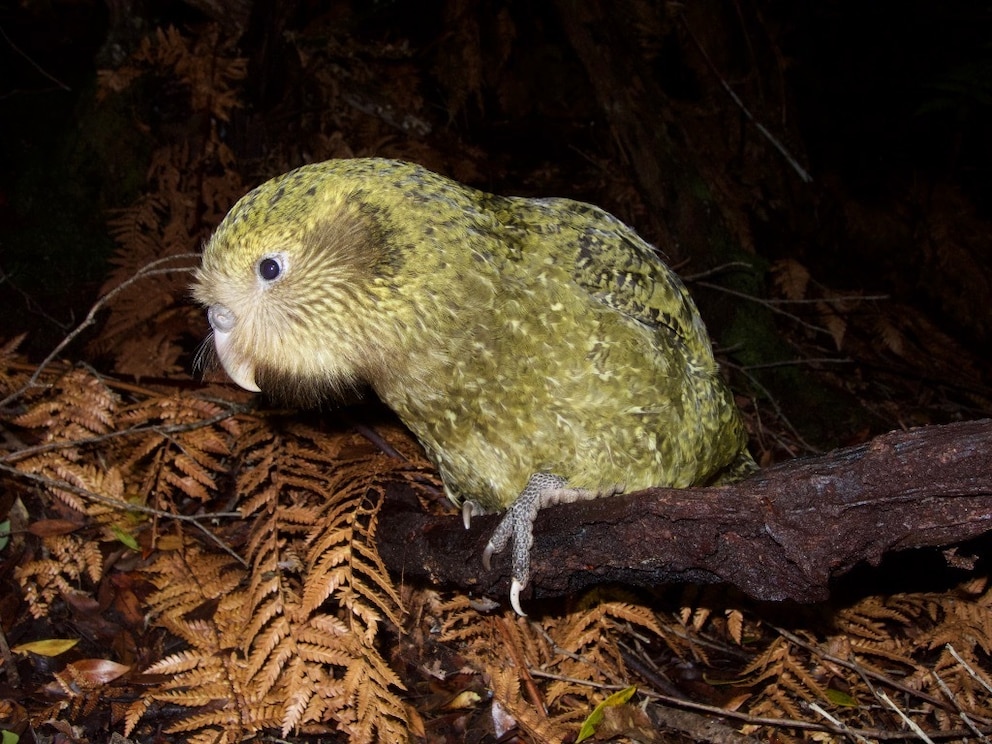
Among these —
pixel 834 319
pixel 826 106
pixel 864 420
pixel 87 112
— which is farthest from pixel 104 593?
pixel 826 106

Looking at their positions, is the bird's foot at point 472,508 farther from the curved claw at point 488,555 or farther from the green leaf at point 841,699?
the green leaf at point 841,699

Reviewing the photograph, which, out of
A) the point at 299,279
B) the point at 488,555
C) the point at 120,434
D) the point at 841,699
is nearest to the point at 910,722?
the point at 841,699

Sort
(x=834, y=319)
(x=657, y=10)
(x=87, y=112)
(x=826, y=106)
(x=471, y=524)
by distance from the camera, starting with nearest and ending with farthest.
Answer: (x=471, y=524)
(x=87, y=112)
(x=834, y=319)
(x=657, y=10)
(x=826, y=106)

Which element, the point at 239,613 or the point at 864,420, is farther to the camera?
the point at 864,420

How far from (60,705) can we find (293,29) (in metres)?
4.78

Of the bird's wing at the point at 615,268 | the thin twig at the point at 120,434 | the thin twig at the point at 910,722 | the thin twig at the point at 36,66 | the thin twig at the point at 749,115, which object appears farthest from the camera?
the thin twig at the point at 749,115

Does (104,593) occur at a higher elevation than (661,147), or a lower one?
lower

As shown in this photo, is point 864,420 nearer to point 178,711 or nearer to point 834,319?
point 834,319

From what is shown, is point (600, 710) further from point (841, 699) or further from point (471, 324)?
point (471, 324)

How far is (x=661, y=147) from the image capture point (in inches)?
226

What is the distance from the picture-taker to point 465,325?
3045mm

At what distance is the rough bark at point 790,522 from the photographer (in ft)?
7.24

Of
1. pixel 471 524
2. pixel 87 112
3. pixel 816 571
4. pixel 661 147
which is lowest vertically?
pixel 471 524

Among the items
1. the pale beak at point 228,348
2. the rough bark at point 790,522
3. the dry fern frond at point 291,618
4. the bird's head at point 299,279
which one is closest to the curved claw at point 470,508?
the dry fern frond at point 291,618
